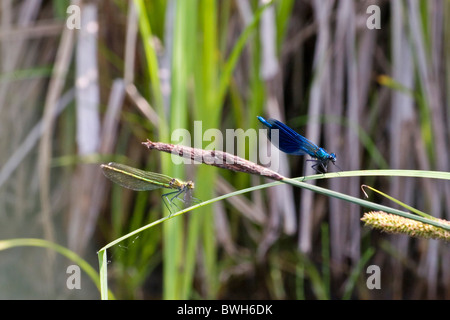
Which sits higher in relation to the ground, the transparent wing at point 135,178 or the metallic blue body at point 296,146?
the metallic blue body at point 296,146

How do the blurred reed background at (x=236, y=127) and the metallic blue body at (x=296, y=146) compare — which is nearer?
the metallic blue body at (x=296, y=146)

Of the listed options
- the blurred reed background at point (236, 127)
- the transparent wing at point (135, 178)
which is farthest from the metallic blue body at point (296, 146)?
the blurred reed background at point (236, 127)

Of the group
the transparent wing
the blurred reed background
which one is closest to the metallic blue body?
the transparent wing

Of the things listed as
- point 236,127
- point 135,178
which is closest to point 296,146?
point 135,178

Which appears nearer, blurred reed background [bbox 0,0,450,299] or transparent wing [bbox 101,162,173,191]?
transparent wing [bbox 101,162,173,191]

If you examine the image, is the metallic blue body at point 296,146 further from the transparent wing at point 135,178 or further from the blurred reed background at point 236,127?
the blurred reed background at point 236,127

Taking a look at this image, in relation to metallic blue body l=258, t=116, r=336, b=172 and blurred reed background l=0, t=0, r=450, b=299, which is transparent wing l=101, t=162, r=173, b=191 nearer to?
metallic blue body l=258, t=116, r=336, b=172
